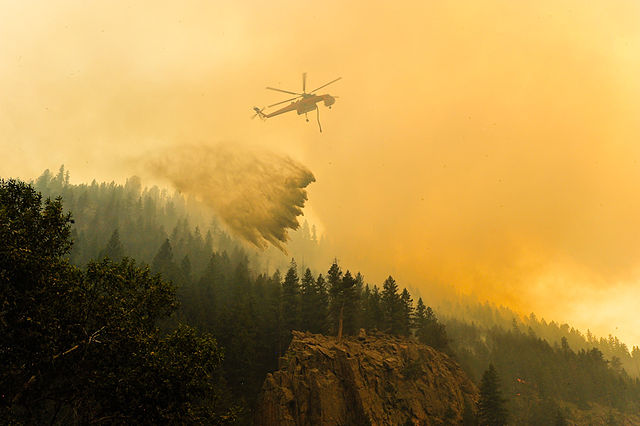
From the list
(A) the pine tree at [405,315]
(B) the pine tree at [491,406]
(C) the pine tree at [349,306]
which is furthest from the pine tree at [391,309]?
(B) the pine tree at [491,406]

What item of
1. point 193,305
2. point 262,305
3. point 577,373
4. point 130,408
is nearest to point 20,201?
point 130,408

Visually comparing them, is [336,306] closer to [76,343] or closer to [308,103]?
[308,103]

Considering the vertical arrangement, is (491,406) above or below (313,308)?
below

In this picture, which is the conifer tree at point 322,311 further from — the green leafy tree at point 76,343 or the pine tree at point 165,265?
the green leafy tree at point 76,343

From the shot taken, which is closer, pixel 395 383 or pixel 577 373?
pixel 395 383

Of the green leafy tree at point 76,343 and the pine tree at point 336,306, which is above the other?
the pine tree at point 336,306

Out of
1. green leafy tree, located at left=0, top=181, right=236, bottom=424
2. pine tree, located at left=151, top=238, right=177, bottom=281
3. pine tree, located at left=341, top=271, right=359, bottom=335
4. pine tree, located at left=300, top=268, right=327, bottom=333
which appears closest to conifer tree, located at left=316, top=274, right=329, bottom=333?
pine tree, located at left=300, top=268, right=327, bottom=333

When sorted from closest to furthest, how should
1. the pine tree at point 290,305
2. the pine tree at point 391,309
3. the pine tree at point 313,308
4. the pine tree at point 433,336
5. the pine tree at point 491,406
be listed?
the pine tree at point 491,406 < the pine tree at point 290,305 < the pine tree at point 313,308 < the pine tree at point 391,309 < the pine tree at point 433,336

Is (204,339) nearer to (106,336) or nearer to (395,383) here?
(106,336)

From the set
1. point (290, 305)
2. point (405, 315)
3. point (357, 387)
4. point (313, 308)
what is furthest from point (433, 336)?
point (290, 305)
